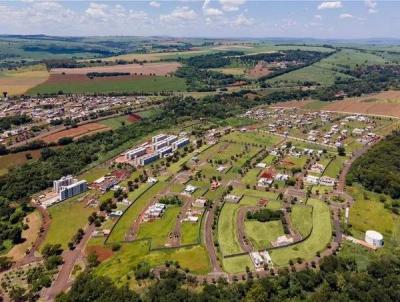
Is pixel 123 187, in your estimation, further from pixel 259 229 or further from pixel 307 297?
pixel 307 297

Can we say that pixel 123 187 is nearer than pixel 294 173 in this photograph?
Yes

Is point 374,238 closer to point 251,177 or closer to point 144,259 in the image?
point 251,177

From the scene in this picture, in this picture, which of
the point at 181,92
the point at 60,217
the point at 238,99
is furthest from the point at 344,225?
the point at 181,92

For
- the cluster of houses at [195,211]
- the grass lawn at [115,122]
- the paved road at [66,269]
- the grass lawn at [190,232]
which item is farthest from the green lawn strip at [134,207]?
the grass lawn at [115,122]

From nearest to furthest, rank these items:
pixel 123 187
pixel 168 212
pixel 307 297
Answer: pixel 307 297 → pixel 168 212 → pixel 123 187

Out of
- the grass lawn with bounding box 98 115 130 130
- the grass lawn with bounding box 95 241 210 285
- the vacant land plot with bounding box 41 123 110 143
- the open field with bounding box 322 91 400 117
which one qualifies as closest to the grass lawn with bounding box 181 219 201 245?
the grass lawn with bounding box 95 241 210 285
